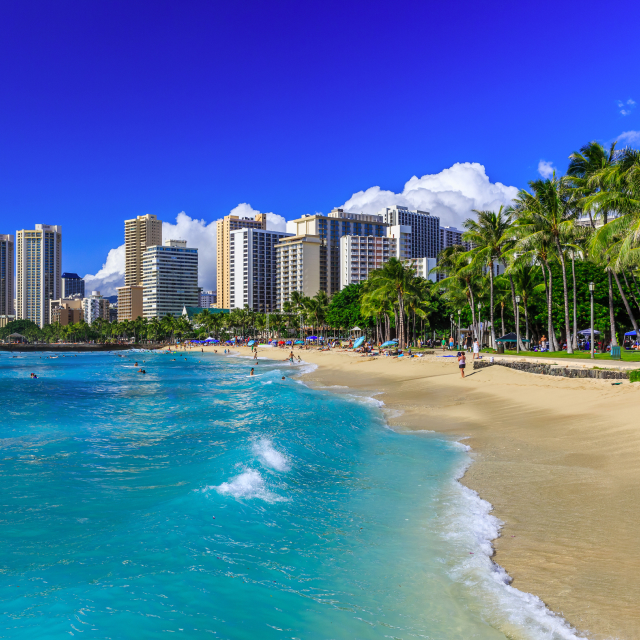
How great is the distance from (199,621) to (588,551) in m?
5.17

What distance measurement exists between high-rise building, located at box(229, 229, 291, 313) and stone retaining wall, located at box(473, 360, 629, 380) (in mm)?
159407

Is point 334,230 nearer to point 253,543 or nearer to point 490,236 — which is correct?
point 490,236

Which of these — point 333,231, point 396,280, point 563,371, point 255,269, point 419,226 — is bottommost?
point 563,371

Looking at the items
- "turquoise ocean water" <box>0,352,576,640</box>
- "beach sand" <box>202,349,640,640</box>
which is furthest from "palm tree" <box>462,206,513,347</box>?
"turquoise ocean water" <box>0,352,576,640</box>

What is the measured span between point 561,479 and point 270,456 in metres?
7.02

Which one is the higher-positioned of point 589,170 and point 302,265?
point 302,265

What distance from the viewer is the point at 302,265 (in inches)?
6344

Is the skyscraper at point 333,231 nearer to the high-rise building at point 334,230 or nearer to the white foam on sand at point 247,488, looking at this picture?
the high-rise building at point 334,230

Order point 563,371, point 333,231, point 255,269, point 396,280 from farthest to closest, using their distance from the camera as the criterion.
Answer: point 255,269
point 333,231
point 396,280
point 563,371

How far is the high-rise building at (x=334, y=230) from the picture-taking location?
166125 mm

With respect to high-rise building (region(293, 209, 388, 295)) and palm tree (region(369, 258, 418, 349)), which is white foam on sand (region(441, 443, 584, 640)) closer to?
palm tree (region(369, 258, 418, 349))

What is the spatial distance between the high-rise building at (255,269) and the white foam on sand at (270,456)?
17114 cm

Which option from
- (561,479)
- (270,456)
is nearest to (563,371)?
(561,479)

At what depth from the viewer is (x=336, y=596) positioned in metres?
6.21
